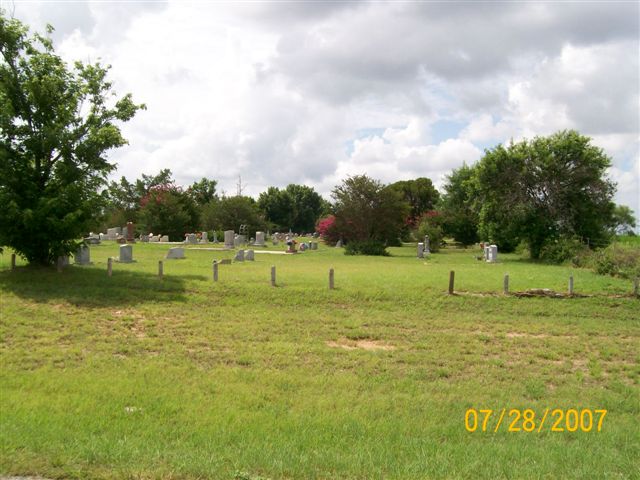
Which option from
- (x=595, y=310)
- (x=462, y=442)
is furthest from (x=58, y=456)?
(x=595, y=310)

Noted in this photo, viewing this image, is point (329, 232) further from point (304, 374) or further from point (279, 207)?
point (279, 207)

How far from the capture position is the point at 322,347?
12.2m

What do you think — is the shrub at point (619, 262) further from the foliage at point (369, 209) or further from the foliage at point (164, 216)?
the foliage at point (164, 216)

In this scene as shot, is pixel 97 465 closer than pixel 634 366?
Yes

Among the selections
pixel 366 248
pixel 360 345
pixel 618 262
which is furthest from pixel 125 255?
pixel 618 262

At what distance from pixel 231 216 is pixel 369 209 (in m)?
20.5

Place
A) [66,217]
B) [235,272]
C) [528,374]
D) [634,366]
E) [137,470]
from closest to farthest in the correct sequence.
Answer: [137,470] < [528,374] < [634,366] < [66,217] < [235,272]

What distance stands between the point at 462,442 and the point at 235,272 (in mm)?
16136

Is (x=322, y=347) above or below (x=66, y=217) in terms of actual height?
below

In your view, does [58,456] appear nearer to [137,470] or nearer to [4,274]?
[137,470]

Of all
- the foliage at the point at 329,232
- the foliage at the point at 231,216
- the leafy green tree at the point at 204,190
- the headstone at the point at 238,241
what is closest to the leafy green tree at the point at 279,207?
the leafy green tree at the point at 204,190

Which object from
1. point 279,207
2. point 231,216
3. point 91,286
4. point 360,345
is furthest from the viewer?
point 279,207

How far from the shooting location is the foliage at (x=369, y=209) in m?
42.0

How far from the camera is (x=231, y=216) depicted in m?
57.7
